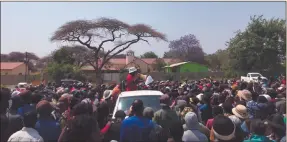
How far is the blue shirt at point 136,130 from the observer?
5.00 meters

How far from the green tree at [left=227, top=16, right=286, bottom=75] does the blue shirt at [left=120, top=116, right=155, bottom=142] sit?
36.1 meters

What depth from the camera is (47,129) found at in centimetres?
504

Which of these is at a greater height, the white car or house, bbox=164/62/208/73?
house, bbox=164/62/208/73

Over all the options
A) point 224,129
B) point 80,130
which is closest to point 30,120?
point 80,130

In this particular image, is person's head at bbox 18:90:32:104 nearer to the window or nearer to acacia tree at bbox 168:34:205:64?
the window

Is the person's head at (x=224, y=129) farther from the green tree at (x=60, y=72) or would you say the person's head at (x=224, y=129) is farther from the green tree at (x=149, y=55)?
the green tree at (x=149, y=55)

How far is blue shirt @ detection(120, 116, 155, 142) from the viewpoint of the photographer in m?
5.00

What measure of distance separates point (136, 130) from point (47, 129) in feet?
4.13

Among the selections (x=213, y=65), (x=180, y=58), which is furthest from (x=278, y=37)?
(x=180, y=58)

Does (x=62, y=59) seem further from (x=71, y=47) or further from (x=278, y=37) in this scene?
(x=278, y=37)

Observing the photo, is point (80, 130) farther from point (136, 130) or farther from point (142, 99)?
point (142, 99)

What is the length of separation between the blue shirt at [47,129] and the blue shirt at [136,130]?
0.96m

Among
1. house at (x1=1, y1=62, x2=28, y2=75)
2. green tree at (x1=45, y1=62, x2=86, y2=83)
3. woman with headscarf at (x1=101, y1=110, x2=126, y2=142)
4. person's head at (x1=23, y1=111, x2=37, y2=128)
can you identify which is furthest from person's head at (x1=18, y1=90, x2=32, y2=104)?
house at (x1=1, y1=62, x2=28, y2=75)

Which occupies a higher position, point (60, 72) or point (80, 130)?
point (60, 72)
